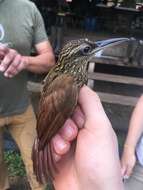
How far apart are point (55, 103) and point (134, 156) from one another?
2.60ft

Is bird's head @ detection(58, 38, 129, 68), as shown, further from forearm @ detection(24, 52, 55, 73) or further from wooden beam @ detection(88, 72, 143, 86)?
wooden beam @ detection(88, 72, 143, 86)

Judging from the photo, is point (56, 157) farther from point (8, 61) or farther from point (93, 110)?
point (8, 61)

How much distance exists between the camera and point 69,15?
10.3 metres

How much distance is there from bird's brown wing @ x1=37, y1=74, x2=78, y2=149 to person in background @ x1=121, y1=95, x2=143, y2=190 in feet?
2.28

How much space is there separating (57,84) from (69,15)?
8362mm

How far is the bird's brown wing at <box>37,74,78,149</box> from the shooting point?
205 cm

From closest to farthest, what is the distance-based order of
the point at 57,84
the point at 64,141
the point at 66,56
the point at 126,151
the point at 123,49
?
the point at 64,141, the point at 57,84, the point at 66,56, the point at 126,151, the point at 123,49

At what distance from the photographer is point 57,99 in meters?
2.10

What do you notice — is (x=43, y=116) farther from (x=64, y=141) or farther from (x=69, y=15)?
(x=69, y=15)

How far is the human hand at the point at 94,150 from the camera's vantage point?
1864 millimetres

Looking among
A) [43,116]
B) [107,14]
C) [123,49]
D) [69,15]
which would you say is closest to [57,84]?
[43,116]

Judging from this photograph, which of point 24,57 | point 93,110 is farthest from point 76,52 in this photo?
point 24,57

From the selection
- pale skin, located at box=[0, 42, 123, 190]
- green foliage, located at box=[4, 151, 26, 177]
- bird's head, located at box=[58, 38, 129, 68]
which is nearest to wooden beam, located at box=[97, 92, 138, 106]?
green foliage, located at box=[4, 151, 26, 177]

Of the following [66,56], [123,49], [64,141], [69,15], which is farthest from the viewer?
[69,15]
